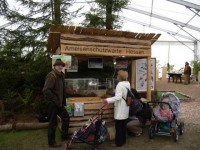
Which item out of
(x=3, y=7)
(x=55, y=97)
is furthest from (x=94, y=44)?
(x=3, y=7)

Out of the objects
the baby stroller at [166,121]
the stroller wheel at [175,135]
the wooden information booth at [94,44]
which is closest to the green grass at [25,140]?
the wooden information booth at [94,44]

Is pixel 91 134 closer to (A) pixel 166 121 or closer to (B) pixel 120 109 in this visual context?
(B) pixel 120 109

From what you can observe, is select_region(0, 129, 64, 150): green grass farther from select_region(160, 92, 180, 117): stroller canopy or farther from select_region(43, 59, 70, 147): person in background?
select_region(160, 92, 180, 117): stroller canopy

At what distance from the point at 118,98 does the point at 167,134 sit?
1.69 m

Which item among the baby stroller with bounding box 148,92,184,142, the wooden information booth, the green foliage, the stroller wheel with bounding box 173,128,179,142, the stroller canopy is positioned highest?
the green foliage

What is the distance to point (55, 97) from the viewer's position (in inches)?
245

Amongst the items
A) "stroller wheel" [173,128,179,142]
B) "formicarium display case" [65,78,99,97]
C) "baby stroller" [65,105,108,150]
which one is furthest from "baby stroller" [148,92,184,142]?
"formicarium display case" [65,78,99,97]

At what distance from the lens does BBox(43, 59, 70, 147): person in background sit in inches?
242

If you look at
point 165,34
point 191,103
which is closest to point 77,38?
point 191,103

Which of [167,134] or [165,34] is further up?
[165,34]

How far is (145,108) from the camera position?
7.36 metres

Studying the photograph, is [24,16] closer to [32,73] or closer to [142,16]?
[32,73]

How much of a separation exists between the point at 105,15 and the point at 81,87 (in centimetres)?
613

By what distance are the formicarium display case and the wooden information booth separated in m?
0.50
